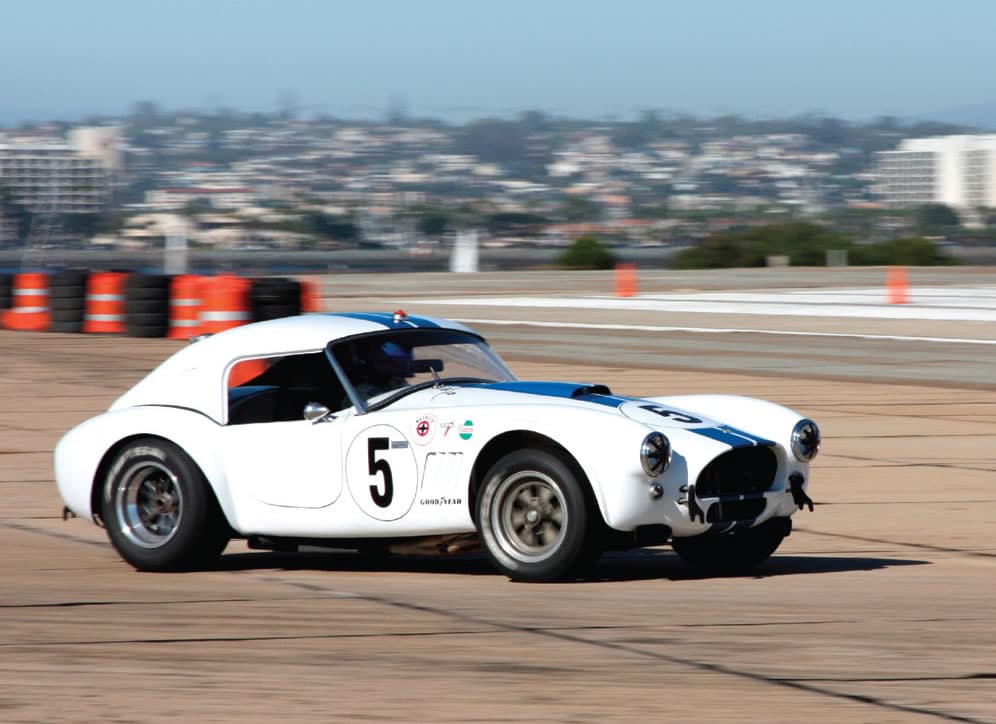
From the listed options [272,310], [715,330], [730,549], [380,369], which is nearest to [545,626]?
[730,549]

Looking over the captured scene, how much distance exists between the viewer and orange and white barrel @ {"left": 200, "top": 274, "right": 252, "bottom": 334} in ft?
82.1

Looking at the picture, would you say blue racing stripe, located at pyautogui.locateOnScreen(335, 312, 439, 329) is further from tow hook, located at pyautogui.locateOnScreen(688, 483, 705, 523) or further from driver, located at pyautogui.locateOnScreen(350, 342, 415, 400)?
tow hook, located at pyautogui.locateOnScreen(688, 483, 705, 523)

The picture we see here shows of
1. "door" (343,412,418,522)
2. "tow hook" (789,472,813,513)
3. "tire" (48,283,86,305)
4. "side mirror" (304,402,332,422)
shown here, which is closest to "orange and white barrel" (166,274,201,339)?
"tire" (48,283,86,305)

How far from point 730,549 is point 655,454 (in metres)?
1.16

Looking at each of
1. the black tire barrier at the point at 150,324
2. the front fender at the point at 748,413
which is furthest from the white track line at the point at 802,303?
the front fender at the point at 748,413

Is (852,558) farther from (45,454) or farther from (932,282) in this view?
(932,282)

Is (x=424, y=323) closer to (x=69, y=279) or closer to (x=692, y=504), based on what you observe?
(x=692, y=504)

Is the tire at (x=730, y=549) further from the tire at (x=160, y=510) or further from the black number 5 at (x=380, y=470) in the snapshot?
Answer: the tire at (x=160, y=510)

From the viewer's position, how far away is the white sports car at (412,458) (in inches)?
303

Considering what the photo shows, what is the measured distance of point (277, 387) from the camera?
8750 mm

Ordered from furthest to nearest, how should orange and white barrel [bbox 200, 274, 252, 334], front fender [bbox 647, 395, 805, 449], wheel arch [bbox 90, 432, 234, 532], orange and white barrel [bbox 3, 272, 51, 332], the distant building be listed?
the distant building
orange and white barrel [bbox 3, 272, 51, 332]
orange and white barrel [bbox 200, 274, 252, 334]
wheel arch [bbox 90, 432, 234, 532]
front fender [bbox 647, 395, 805, 449]

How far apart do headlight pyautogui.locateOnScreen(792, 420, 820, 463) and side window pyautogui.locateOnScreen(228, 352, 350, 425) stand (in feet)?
7.19

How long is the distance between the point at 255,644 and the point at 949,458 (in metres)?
7.67

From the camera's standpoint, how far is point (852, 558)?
891 centimetres
